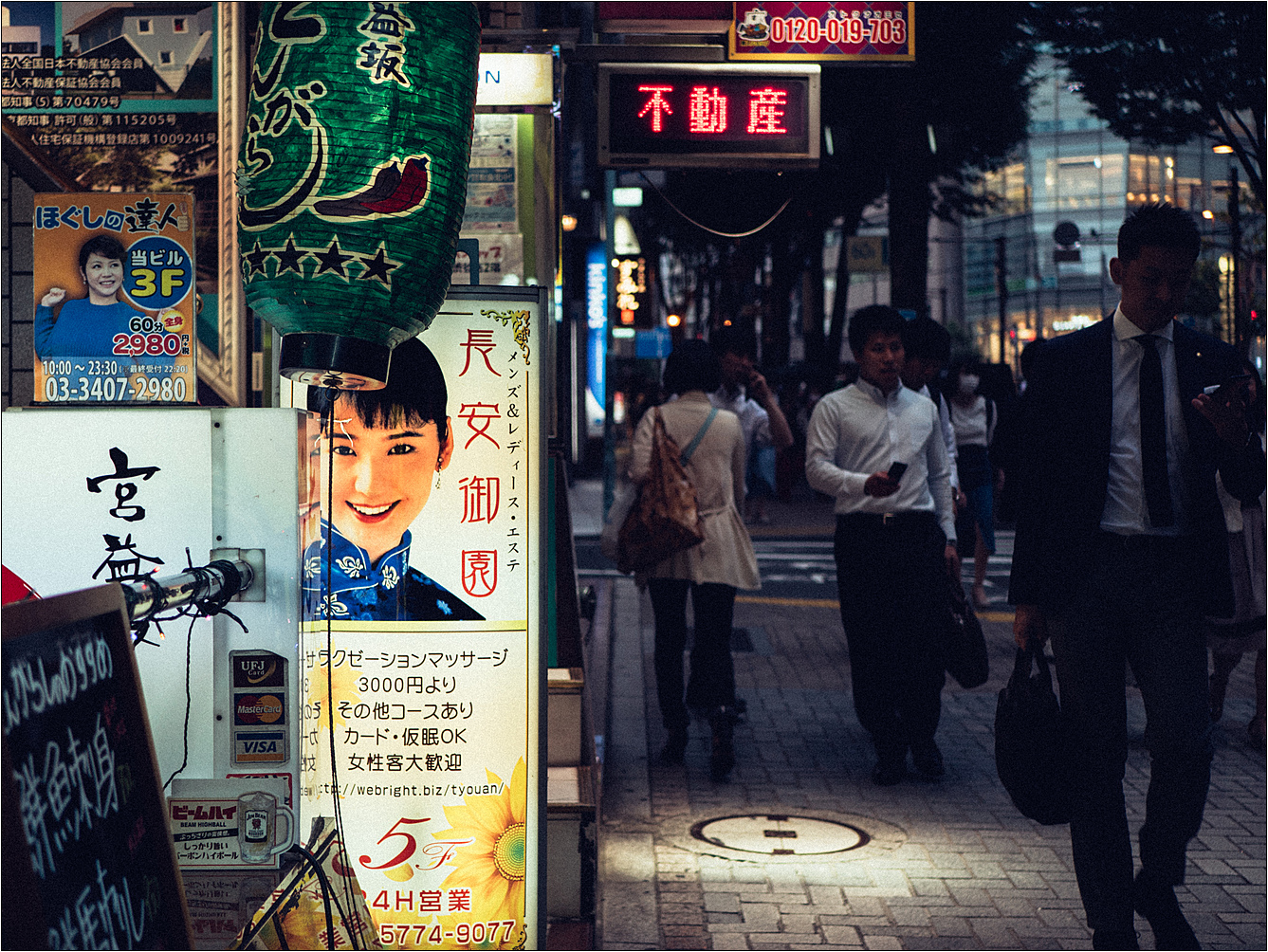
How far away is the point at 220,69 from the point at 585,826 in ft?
9.60

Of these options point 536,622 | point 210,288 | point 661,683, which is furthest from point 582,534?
point 536,622

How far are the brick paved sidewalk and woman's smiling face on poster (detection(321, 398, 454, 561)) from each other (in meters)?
1.77

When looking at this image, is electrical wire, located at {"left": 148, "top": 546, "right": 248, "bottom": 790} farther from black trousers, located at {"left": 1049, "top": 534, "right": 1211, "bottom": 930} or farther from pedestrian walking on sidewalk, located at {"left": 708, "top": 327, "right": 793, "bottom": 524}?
pedestrian walking on sidewalk, located at {"left": 708, "top": 327, "right": 793, "bottom": 524}

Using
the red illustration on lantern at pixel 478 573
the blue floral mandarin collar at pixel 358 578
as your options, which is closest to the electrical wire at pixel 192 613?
the blue floral mandarin collar at pixel 358 578

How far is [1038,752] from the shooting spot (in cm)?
400

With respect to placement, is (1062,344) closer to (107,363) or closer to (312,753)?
(312,753)

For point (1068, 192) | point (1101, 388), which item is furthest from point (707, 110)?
point (1068, 192)

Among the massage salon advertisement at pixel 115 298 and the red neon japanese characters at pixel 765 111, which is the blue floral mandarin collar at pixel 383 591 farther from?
the red neon japanese characters at pixel 765 111

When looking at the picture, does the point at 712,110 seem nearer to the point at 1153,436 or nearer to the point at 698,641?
the point at 698,641

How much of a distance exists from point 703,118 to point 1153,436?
12.7 feet

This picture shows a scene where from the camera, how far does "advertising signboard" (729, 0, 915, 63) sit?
277 inches

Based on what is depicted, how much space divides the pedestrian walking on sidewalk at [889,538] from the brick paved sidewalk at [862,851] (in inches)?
15.5

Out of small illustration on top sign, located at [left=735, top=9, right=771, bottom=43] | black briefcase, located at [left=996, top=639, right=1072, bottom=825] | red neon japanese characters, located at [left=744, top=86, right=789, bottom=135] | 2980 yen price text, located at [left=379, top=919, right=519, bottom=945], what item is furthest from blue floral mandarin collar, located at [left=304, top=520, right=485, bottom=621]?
small illustration on top sign, located at [left=735, top=9, right=771, bottom=43]

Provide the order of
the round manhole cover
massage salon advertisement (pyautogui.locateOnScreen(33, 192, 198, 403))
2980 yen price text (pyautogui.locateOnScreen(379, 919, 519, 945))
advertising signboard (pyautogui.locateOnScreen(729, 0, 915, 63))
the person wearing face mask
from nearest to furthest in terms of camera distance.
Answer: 2980 yen price text (pyautogui.locateOnScreen(379, 919, 519, 945)), massage salon advertisement (pyautogui.locateOnScreen(33, 192, 198, 403)), the round manhole cover, advertising signboard (pyautogui.locateOnScreen(729, 0, 915, 63)), the person wearing face mask
